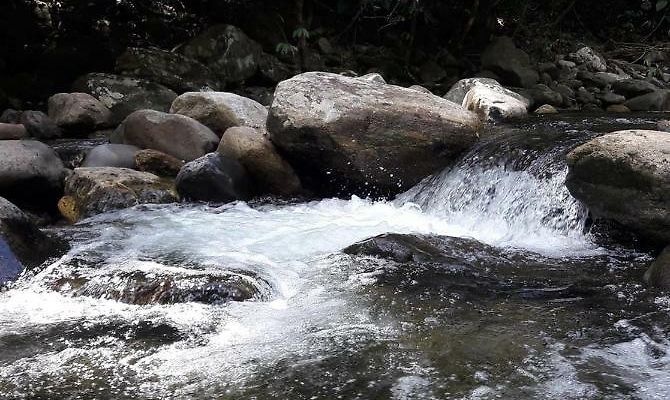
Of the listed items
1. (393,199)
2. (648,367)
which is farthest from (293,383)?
(393,199)

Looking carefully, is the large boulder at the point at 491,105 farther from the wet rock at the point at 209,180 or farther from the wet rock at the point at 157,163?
the wet rock at the point at 157,163

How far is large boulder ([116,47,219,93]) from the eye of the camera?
10430 mm

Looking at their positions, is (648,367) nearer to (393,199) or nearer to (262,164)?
(393,199)

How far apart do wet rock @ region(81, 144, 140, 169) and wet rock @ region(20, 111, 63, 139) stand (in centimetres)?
158

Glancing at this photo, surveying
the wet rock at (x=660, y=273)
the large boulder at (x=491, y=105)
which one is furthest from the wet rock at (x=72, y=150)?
the wet rock at (x=660, y=273)

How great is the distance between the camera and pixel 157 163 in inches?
269

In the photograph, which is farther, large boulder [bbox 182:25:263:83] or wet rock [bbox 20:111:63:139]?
large boulder [bbox 182:25:263:83]

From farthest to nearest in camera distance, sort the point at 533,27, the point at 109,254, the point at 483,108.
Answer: the point at 533,27, the point at 483,108, the point at 109,254

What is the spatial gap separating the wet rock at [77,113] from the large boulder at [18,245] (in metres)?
4.23

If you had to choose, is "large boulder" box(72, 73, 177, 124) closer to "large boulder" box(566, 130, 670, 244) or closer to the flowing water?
the flowing water

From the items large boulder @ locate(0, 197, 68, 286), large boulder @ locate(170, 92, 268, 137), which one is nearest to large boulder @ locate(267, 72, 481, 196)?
large boulder @ locate(170, 92, 268, 137)

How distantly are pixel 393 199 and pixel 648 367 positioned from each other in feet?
13.1

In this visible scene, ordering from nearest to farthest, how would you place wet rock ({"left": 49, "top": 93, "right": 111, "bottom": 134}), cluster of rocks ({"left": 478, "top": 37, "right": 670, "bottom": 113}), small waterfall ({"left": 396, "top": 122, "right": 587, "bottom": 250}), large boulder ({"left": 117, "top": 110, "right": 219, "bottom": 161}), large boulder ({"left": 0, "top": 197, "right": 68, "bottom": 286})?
large boulder ({"left": 0, "top": 197, "right": 68, "bottom": 286}) < small waterfall ({"left": 396, "top": 122, "right": 587, "bottom": 250}) < large boulder ({"left": 117, "top": 110, "right": 219, "bottom": 161}) < wet rock ({"left": 49, "top": 93, "right": 111, "bottom": 134}) < cluster of rocks ({"left": 478, "top": 37, "right": 670, "bottom": 113})

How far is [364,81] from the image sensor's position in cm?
711
